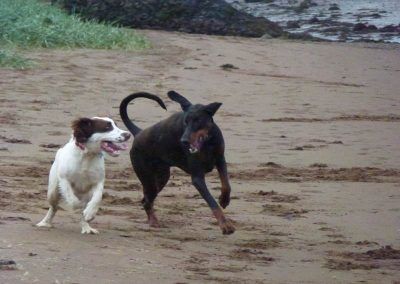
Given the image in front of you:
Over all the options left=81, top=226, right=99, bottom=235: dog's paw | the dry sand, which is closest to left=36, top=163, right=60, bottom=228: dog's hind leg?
the dry sand

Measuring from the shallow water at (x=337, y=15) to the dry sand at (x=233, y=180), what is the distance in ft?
35.7

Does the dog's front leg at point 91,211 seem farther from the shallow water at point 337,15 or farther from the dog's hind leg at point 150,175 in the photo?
the shallow water at point 337,15

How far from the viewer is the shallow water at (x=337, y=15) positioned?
104 feet

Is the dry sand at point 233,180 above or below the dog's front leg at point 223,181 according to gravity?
below

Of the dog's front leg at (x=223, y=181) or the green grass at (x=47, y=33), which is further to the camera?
the green grass at (x=47, y=33)

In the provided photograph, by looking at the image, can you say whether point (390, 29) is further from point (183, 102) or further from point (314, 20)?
point (183, 102)

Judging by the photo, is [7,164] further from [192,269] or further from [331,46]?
[331,46]

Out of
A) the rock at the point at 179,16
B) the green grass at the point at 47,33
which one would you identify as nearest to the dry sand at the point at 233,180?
the green grass at the point at 47,33

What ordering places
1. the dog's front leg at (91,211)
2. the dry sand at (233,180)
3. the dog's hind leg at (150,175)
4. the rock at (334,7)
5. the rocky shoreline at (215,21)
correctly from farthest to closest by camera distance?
1. the rock at (334,7)
2. the rocky shoreline at (215,21)
3. the dog's hind leg at (150,175)
4. the dog's front leg at (91,211)
5. the dry sand at (233,180)

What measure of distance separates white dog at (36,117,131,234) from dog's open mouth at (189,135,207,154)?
1.39ft

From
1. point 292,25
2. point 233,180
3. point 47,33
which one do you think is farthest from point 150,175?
point 292,25

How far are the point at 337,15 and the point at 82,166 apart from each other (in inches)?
1156

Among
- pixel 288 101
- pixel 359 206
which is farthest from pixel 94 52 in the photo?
pixel 359 206

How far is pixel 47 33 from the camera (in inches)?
773
